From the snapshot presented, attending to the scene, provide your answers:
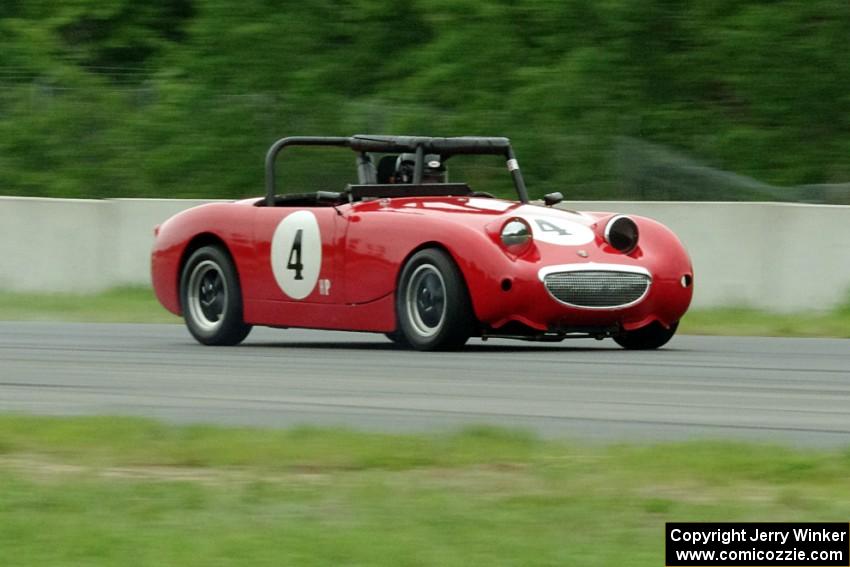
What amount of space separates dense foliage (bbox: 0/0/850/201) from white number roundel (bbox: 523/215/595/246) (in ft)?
19.0

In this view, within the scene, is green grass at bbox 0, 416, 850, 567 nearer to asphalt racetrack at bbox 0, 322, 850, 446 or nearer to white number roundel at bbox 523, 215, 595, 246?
asphalt racetrack at bbox 0, 322, 850, 446

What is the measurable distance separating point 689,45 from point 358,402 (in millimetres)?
13524

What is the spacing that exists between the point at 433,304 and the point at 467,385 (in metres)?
1.97

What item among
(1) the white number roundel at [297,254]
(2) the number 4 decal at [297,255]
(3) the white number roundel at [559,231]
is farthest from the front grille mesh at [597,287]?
(2) the number 4 decal at [297,255]

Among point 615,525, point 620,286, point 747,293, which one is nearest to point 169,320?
point 747,293

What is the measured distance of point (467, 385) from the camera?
8547mm

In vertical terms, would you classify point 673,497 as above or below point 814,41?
below

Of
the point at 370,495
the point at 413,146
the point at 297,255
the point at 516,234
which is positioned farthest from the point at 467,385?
the point at 413,146

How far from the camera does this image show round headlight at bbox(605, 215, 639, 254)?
419 inches

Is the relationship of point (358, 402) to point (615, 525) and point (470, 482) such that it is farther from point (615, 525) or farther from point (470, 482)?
point (615, 525)

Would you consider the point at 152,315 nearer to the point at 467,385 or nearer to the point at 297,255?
the point at 297,255

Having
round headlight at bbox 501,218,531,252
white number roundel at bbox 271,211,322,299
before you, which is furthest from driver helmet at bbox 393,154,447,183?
round headlight at bbox 501,218,531,252

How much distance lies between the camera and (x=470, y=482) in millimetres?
5555

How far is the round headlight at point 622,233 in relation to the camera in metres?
10.6
